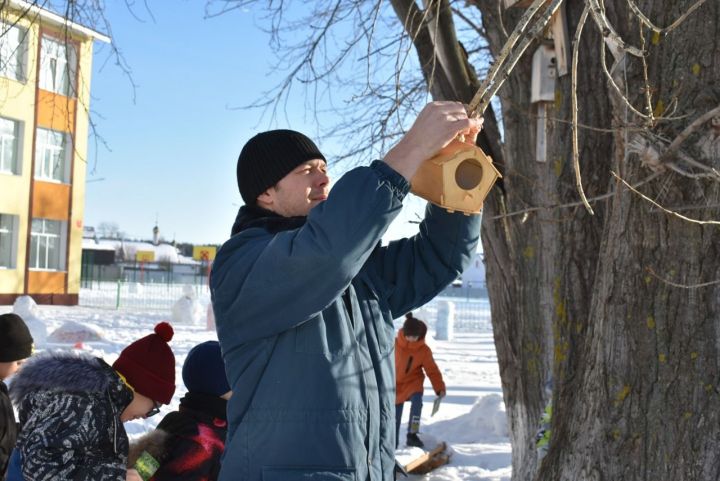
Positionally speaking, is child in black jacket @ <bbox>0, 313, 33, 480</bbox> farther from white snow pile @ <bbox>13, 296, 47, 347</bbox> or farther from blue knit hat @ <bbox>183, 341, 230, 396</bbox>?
white snow pile @ <bbox>13, 296, 47, 347</bbox>

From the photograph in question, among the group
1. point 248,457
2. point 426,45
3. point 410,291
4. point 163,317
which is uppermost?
point 426,45

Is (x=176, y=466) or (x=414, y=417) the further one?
(x=414, y=417)

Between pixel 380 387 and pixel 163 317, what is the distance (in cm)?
1991

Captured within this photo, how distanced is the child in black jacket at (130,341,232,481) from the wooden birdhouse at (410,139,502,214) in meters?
1.37

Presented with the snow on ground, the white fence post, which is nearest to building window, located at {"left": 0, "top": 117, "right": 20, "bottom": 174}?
the snow on ground

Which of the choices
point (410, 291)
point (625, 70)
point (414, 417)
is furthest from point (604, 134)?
point (414, 417)

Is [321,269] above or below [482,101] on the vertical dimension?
below

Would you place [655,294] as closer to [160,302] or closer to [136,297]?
[160,302]

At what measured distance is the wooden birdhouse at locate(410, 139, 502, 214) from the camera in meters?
1.67

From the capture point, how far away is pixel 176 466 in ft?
8.38

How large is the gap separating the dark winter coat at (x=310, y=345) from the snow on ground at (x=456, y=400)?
4.99 m

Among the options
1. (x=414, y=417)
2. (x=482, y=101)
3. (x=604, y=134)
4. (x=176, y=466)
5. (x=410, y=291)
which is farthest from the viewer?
(x=414, y=417)

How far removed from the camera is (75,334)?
44.5 feet

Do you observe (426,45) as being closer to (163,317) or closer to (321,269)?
(321,269)
